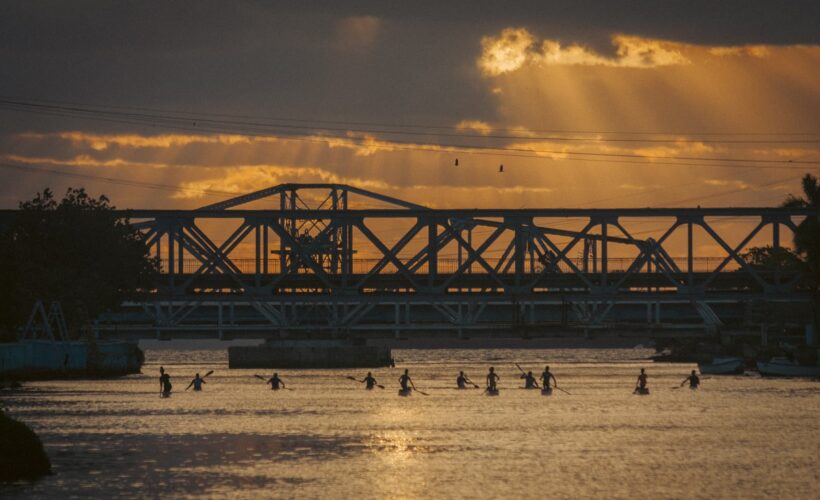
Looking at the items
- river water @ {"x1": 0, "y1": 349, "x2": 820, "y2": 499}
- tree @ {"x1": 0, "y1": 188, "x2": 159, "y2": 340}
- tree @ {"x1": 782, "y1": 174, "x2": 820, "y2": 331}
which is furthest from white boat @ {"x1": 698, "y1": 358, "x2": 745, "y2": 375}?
tree @ {"x1": 0, "y1": 188, "x2": 159, "y2": 340}

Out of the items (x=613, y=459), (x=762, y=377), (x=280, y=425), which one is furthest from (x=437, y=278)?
(x=613, y=459)

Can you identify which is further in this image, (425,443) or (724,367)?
(724,367)

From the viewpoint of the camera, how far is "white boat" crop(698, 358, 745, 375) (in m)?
157

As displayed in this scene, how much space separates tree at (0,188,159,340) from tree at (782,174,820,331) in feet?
187

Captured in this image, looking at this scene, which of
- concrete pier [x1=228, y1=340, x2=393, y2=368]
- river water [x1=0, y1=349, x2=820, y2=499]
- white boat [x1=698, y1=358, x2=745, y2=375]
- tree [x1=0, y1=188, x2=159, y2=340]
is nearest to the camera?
river water [x1=0, y1=349, x2=820, y2=499]

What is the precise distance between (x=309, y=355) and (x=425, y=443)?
109473 mm

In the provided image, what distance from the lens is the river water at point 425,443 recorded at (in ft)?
179

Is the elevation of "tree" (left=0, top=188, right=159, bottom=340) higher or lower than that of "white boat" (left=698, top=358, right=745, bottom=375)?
higher

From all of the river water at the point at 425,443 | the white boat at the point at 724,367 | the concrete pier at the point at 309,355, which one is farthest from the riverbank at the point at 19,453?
the concrete pier at the point at 309,355

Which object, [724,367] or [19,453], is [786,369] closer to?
[724,367]

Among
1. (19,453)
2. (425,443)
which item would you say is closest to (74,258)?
(425,443)

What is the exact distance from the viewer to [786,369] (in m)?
143

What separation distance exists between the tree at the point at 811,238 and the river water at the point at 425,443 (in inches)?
1256

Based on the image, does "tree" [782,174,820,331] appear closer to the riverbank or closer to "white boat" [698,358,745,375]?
"white boat" [698,358,745,375]
